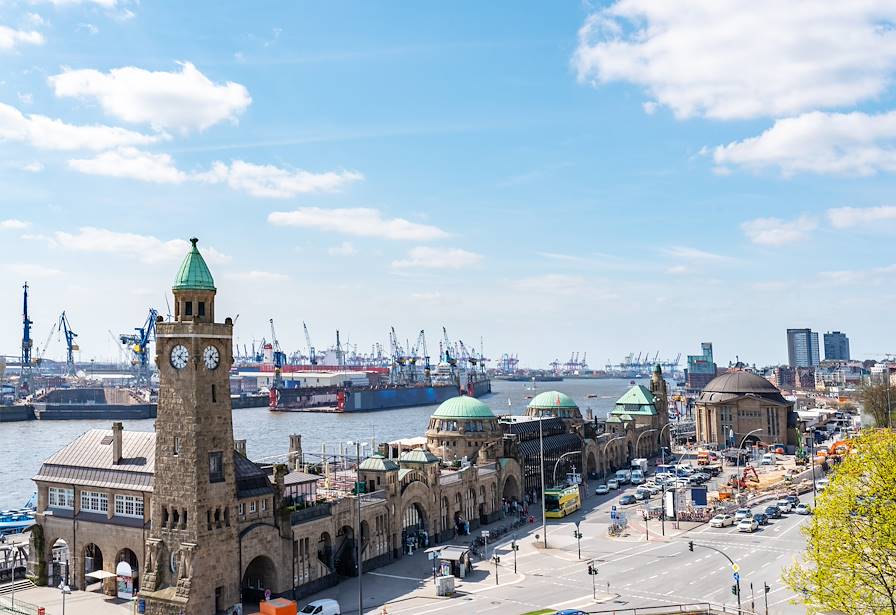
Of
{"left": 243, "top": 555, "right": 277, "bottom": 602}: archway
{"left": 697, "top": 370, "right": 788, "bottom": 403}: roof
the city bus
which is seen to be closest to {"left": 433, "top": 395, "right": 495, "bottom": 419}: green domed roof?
the city bus

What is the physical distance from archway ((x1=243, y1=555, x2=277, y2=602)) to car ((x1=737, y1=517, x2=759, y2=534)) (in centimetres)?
5478

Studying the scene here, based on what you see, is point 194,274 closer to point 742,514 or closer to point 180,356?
point 180,356

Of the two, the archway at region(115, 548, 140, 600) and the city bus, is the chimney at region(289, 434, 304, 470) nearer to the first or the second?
the archway at region(115, 548, 140, 600)

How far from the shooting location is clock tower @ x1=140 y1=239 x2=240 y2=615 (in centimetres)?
6100

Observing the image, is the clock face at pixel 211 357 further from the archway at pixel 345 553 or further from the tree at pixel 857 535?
the tree at pixel 857 535

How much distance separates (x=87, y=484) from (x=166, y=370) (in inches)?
617

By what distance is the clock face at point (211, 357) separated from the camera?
6406 centimetres

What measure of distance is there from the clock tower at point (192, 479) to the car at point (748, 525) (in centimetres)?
5819

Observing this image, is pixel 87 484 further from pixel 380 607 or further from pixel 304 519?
pixel 380 607

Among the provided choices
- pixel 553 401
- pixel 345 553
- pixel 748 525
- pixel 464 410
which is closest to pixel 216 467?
pixel 345 553

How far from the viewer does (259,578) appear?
6719 cm

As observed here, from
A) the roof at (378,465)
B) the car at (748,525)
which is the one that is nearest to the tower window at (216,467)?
the roof at (378,465)

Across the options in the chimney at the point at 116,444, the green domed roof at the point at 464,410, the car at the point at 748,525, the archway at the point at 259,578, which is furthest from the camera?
the green domed roof at the point at 464,410

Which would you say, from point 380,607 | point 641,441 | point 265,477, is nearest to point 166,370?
point 265,477
